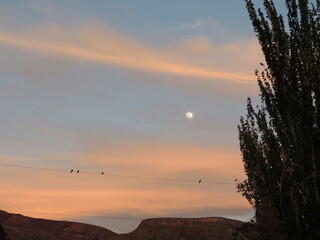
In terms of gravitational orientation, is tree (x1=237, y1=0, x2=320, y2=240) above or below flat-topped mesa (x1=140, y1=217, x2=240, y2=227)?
below

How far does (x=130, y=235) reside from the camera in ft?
451

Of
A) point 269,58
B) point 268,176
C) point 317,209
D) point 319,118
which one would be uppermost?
point 269,58

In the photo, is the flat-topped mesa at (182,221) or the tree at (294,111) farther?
the flat-topped mesa at (182,221)

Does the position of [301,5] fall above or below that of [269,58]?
above

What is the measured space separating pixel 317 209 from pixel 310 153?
7.17 ft

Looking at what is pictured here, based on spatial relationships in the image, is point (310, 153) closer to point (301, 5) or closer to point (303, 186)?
point (303, 186)

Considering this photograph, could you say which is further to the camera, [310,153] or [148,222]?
[148,222]

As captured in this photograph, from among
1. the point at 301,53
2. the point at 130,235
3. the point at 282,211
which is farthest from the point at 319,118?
the point at 130,235

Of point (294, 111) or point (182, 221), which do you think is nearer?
point (294, 111)

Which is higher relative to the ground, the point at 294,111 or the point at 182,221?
the point at 182,221

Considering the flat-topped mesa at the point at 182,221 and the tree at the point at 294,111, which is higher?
the flat-topped mesa at the point at 182,221

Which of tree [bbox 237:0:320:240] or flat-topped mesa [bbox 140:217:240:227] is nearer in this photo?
tree [bbox 237:0:320:240]

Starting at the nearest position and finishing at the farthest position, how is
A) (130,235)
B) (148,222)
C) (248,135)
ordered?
1. (248,135)
2. (130,235)
3. (148,222)

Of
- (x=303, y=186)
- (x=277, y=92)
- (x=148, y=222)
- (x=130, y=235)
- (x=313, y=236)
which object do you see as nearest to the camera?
(x=313, y=236)
